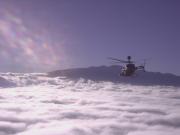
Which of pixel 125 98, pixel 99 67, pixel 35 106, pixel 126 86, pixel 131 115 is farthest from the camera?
pixel 99 67

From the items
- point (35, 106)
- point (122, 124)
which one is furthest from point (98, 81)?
point (122, 124)

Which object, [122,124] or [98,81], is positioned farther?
[98,81]

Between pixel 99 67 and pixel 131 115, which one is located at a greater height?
pixel 99 67

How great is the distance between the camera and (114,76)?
11206 centimetres

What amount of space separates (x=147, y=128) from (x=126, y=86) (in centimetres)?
5165

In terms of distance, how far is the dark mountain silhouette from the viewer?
108 m

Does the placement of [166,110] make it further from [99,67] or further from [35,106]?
[99,67]

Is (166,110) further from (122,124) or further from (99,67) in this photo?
(99,67)

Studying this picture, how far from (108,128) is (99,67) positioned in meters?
69.7

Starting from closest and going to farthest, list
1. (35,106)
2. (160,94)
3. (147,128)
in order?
1. (147,128)
2. (35,106)
3. (160,94)

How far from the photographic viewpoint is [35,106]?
66500 mm

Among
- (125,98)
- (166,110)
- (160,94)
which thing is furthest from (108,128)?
(160,94)

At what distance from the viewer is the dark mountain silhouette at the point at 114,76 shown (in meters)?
108

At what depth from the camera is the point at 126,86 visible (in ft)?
335
